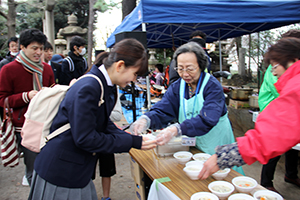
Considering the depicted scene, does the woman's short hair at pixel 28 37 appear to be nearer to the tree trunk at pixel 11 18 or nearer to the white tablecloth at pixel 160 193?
the white tablecloth at pixel 160 193

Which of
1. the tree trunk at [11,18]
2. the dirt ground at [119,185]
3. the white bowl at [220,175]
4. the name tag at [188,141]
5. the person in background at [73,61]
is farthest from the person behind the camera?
the tree trunk at [11,18]

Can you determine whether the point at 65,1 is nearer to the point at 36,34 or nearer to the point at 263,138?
the point at 36,34

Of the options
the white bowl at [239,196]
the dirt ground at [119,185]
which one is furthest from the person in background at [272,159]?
the white bowl at [239,196]

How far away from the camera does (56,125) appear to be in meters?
1.30

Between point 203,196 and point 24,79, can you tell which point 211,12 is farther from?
point 203,196

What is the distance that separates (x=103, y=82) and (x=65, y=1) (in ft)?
54.2

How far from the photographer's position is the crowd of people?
1.05m

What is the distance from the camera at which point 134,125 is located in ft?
6.39

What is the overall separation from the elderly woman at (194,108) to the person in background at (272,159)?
0.92 metres

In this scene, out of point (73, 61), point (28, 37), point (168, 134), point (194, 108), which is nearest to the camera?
point (168, 134)

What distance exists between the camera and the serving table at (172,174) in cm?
136

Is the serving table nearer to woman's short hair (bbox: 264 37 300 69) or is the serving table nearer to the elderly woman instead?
the elderly woman

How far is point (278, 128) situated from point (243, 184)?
0.53 metres

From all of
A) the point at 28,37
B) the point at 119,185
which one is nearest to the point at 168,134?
the point at 28,37
